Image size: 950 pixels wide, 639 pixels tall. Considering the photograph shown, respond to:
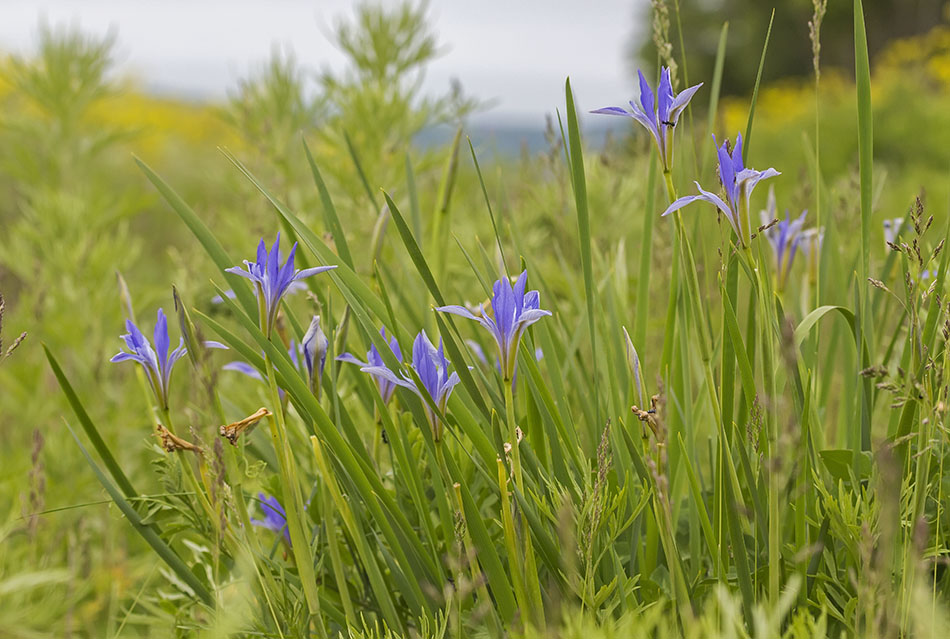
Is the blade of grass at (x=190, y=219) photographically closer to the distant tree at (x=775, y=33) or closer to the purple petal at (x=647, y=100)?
the purple petal at (x=647, y=100)

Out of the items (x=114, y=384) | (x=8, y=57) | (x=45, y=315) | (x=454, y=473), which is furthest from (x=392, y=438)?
(x=8, y=57)

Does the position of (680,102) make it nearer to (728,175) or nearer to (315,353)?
(728,175)

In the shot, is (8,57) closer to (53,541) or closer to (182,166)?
(53,541)

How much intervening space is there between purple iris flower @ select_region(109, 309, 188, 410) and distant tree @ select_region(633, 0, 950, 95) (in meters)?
14.3

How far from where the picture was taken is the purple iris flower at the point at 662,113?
2.36 feet

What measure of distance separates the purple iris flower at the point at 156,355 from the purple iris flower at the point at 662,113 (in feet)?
1.74

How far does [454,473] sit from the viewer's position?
772 millimetres

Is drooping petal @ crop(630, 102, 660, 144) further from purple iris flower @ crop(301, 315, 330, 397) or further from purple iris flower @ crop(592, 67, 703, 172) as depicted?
purple iris flower @ crop(301, 315, 330, 397)

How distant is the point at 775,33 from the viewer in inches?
585

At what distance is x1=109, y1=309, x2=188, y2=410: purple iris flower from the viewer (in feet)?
2.77

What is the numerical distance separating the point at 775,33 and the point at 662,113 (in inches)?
635

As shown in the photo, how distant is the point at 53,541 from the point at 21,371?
0.69 meters

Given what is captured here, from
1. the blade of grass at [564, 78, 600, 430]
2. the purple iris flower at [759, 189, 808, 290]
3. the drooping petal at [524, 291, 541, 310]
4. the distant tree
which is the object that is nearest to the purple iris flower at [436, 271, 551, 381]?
the drooping petal at [524, 291, 541, 310]

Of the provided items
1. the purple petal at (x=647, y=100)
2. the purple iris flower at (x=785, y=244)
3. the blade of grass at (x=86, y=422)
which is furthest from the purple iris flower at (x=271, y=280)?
the purple iris flower at (x=785, y=244)
